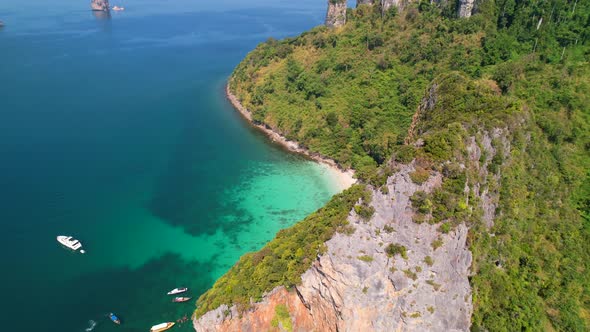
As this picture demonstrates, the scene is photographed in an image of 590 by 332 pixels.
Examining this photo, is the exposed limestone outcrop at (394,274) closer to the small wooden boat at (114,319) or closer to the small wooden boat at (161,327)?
the small wooden boat at (161,327)

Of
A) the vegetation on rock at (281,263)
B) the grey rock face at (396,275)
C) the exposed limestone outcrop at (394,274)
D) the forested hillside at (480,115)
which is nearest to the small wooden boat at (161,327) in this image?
the vegetation on rock at (281,263)

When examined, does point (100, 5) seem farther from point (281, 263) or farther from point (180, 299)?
point (281, 263)

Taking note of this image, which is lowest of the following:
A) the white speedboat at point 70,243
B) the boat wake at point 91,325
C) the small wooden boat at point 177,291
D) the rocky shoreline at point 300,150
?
the boat wake at point 91,325

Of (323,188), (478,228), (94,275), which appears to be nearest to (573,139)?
(478,228)

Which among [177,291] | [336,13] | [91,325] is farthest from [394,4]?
[91,325]

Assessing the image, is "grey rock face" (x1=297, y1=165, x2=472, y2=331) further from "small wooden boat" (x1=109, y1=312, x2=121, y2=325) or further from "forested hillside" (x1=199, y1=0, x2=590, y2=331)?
"small wooden boat" (x1=109, y1=312, x2=121, y2=325)

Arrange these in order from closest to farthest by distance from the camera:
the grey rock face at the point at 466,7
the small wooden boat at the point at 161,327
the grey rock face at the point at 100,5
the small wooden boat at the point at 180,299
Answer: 1. the small wooden boat at the point at 161,327
2. the small wooden boat at the point at 180,299
3. the grey rock face at the point at 466,7
4. the grey rock face at the point at 100,5
